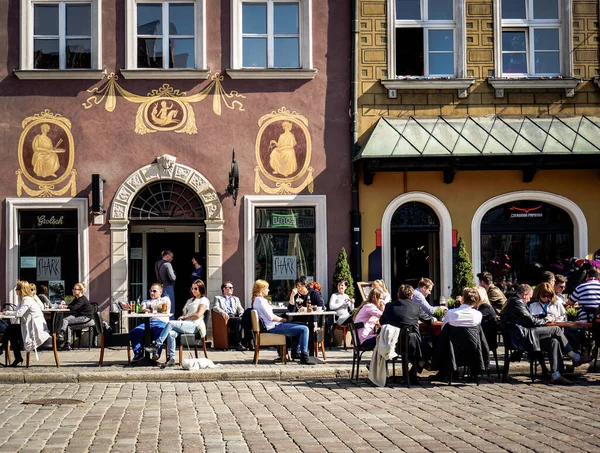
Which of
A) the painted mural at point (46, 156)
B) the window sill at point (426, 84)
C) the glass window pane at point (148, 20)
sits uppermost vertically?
the glass window pane at point (148, 20)

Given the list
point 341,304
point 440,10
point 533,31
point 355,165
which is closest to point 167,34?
point 355,165

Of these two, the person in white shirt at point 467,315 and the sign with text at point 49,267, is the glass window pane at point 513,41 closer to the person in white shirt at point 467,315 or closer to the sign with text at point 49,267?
the person in white shirt at point 467,315

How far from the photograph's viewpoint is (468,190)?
68.0 feet

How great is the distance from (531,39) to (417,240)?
466 centimetres

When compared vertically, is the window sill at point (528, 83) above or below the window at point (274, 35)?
below

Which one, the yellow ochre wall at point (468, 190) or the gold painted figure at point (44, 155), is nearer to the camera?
the gold painted figure at point (44, 155)

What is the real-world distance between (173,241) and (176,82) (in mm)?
3342

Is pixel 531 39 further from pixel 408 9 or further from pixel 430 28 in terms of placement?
pixel 408 9

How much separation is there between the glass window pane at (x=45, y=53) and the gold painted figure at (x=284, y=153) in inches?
180

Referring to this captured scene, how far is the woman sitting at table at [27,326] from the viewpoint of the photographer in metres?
16.2

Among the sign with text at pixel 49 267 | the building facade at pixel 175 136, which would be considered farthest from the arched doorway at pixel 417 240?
the sign with text at pixel 49 267

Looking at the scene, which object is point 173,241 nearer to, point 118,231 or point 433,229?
point 118,231

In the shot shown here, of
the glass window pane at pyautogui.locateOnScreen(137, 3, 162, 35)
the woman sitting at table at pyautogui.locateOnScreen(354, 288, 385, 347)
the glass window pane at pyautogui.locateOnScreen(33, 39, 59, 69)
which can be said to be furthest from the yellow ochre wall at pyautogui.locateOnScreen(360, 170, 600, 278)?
the glass window pane at pyautogui.locateOnScreen(33, 39, 59, 69)

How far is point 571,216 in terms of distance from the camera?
2092cm
